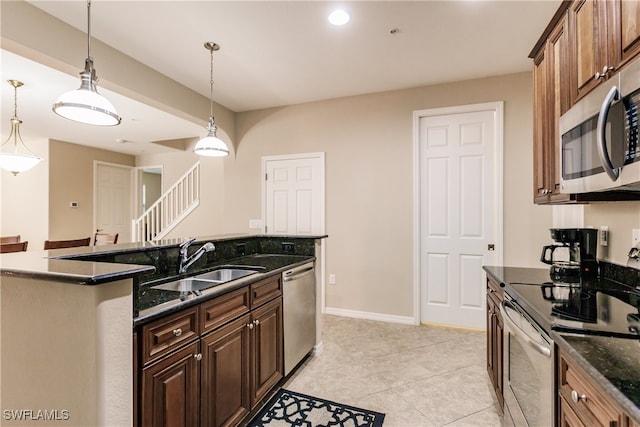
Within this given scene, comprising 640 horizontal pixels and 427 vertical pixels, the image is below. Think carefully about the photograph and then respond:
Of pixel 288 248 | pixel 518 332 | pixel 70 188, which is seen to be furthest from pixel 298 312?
pixel 70 188

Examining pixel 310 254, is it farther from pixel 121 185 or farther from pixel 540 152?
pixel 121 185

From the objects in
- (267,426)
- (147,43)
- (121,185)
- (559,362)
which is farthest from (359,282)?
(121,185)

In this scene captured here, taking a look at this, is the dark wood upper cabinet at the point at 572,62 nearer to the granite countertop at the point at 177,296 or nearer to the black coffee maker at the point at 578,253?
the black coffee maker at the point at 578,253

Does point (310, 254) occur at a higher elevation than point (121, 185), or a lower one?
lower

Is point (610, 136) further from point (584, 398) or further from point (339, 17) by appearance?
point (339, 17)

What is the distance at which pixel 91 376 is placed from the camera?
985 millimetres

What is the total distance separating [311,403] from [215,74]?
10.9 ft

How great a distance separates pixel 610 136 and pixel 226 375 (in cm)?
206

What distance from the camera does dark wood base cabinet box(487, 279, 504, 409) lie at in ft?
6.20

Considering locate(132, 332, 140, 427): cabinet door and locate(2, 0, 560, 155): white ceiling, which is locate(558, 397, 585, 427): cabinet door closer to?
locate(132, 332, 140, 427): cabinet door

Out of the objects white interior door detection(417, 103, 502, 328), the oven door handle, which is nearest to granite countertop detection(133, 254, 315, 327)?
the oven door handle

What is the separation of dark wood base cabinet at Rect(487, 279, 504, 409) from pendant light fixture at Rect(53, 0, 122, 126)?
2604 mm

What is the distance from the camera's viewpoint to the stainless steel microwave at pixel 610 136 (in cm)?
106

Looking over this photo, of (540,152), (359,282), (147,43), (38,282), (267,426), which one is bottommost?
(267,426)
